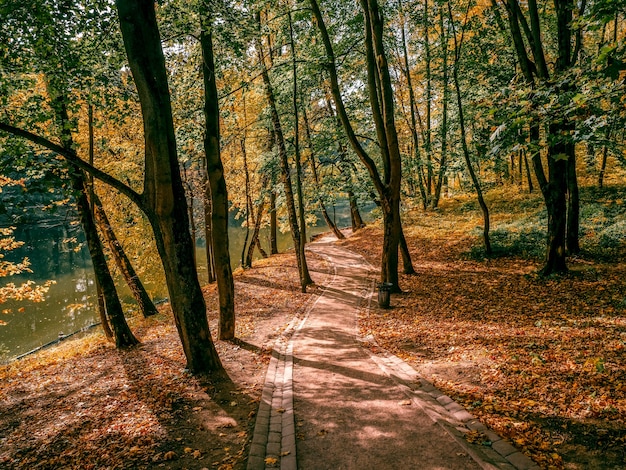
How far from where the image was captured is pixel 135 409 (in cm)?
571

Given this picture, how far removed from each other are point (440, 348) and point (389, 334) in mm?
1614

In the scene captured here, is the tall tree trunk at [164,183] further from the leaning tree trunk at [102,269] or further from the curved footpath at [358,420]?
the leaning tree trunk at [102,269]

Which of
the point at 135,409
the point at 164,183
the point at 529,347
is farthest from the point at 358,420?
the point at 164,183

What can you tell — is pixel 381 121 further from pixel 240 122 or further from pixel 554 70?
pixel 240 122

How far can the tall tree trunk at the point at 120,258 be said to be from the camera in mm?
12859

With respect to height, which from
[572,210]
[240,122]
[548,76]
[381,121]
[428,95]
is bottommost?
[572,210]

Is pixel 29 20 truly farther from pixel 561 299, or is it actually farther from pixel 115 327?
pixel 561 299

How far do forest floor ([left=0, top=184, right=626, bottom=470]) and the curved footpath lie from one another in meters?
0.27

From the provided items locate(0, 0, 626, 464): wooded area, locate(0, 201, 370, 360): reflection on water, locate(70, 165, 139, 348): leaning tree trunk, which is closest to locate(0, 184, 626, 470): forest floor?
locate(70, 165, 139, 348): leaning tree trunk

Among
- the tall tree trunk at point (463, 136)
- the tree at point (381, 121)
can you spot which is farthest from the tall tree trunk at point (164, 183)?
the tall tree trunk at point (463, 136)

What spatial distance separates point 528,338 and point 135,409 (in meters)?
7.26

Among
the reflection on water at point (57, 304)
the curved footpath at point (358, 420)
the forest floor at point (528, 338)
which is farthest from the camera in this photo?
the reflection on water at point (57, 304)

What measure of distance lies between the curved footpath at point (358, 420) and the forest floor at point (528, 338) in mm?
403

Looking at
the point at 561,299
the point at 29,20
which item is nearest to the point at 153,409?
the point at 29,20
